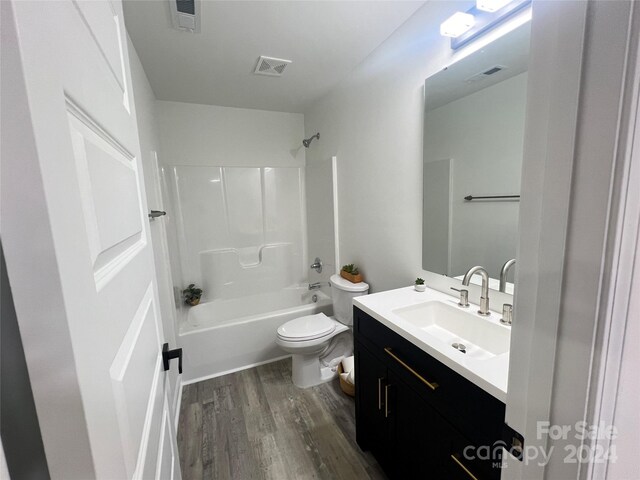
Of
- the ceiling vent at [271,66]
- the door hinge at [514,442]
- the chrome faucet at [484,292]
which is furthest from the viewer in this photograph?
the ceiling vent at [271,66]

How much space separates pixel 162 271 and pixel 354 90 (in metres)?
1.99

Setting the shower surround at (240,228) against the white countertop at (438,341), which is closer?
the white countertop at (438,341)

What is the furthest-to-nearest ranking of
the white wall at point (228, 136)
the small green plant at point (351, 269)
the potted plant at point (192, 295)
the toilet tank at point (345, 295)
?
the potted plant at point (192, 295) → the white wall at point (228, 136) → the small green plant at point (351, 269) → the toilet tank at point (345, 295)

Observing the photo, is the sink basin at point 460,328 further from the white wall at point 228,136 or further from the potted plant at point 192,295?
the white wall at point 228,136

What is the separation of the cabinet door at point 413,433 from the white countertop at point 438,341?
0.77 feet

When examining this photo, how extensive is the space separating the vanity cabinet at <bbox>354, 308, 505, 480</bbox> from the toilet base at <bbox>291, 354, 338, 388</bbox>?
64 cm

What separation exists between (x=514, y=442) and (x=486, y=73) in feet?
4.58

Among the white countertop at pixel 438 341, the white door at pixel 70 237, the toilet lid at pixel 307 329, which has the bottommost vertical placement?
the toilet lid at pixel 307 329

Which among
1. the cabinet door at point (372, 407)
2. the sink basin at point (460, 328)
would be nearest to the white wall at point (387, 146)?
the sink basin at point (460, 328)

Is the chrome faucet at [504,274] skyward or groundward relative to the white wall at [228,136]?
groundward

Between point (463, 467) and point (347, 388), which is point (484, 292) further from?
point (347, 388)

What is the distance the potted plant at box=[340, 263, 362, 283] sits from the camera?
7.32ft

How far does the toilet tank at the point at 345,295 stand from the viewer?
7.06ft

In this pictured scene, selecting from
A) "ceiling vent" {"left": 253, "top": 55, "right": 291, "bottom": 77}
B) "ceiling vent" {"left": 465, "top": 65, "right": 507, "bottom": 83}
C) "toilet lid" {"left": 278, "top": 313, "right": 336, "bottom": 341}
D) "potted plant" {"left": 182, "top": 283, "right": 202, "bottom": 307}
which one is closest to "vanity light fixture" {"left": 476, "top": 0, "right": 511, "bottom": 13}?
"ceiling vent" {"left": 465, "top": 65, "right": 507, "bottom": 83}
